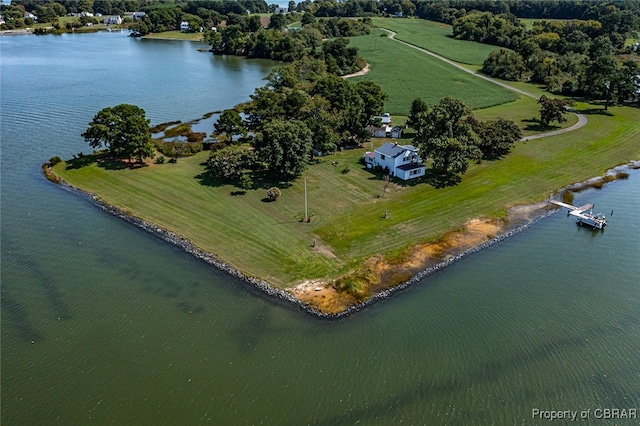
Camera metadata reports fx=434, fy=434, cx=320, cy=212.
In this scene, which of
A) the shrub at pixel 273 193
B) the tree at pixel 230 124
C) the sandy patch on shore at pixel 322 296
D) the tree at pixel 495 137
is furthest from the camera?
the tree at pixel 230 124

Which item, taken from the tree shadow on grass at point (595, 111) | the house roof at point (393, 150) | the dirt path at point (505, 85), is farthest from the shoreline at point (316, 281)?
the tree shadow on grass at point (595, 111)

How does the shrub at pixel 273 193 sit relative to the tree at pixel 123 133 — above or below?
below

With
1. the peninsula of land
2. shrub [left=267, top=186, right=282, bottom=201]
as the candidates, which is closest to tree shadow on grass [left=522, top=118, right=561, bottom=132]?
the peninsula of land

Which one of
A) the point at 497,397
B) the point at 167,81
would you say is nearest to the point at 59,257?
the point at 497,397

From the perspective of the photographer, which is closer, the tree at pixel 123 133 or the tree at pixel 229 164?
the tree at pixel 229 164

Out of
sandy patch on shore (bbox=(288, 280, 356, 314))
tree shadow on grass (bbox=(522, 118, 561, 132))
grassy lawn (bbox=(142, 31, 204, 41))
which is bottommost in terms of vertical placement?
sandy patch on shore (bbox=(288, 280, 356, 314))

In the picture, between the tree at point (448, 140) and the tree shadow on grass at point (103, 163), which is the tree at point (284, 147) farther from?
the tree shadow on grass at point (103, 163)

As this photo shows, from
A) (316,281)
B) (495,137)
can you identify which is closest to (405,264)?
(316,281)

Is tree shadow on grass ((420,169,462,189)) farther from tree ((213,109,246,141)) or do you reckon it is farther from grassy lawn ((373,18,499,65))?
grassy lawn ((373,18,499,65))
